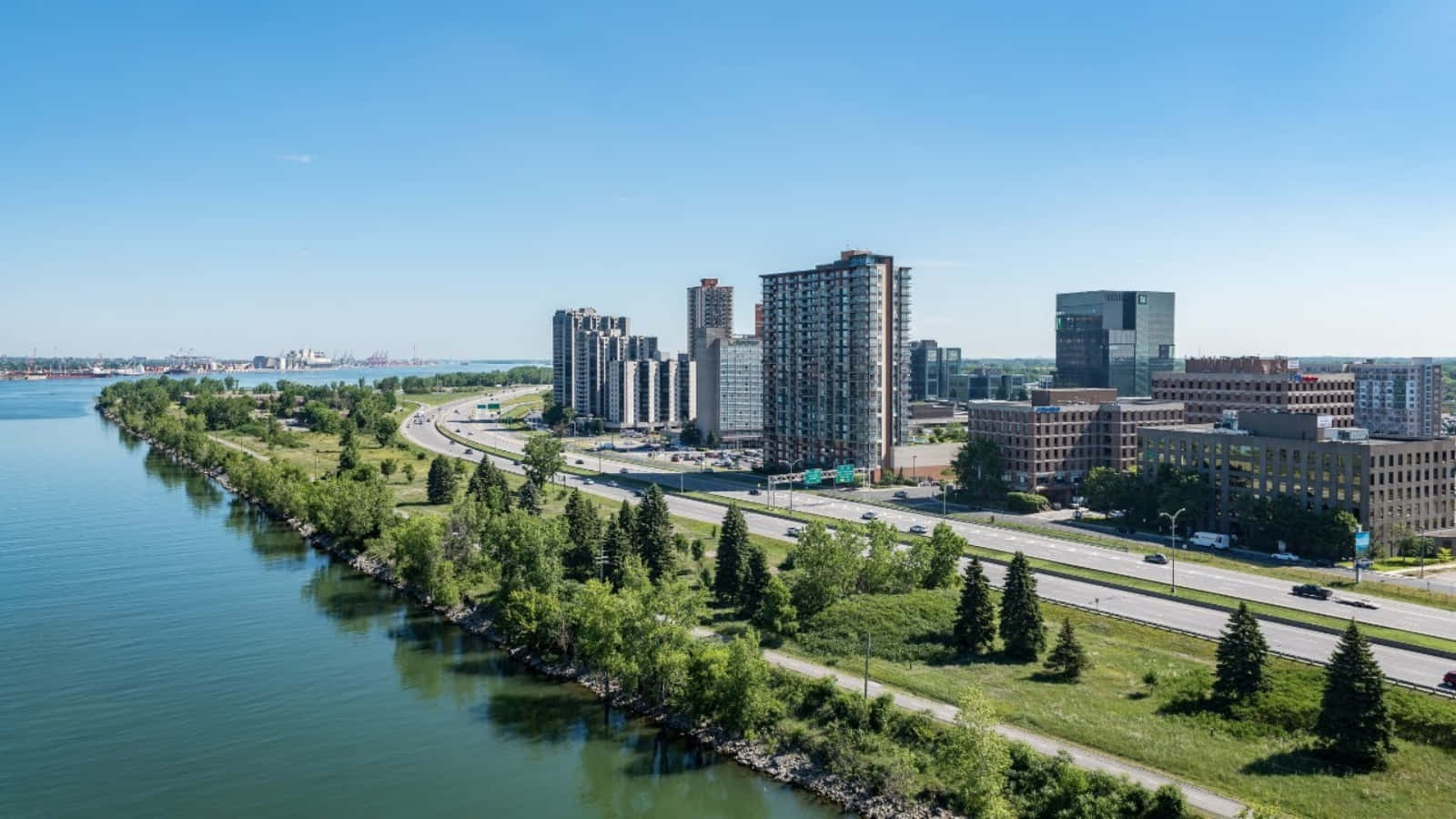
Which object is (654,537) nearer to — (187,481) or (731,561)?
(731,561)

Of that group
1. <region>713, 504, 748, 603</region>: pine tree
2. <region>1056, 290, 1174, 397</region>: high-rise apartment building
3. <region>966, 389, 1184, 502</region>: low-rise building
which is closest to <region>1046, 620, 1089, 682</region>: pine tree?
<region>713, 504, 748, 603</region>: pine tree

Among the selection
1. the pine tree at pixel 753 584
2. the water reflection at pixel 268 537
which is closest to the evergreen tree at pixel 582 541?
the pine tree at pixel 753 584

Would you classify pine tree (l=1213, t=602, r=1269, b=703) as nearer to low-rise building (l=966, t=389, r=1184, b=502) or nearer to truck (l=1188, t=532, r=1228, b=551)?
truck (l=1188, t=532, r=1228, b=551)

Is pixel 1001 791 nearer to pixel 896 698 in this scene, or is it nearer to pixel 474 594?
pixel 896 698

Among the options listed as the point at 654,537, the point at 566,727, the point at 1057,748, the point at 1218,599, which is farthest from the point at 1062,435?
the point at 566,727

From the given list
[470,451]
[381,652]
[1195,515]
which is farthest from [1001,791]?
[470,451]
